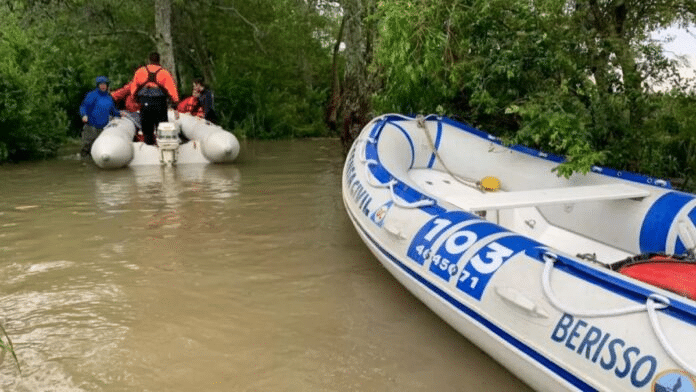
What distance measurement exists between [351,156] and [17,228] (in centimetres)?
302

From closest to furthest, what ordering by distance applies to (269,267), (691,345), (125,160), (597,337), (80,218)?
1. (691,345)
2. (597,337)
3. (269,267)
4. (80,218)
5. (125,160)

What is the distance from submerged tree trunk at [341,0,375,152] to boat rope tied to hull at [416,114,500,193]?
3297mm

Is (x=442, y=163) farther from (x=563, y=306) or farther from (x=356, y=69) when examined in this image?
(x=356, y=69)

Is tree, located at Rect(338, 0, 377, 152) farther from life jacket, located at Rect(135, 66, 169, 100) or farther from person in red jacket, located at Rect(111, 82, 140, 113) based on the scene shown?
person in red jacket, located at Rect(111, 82, 140, 113)

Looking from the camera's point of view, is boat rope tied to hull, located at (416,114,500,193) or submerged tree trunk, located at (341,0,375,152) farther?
submerged tree trunk, located at (341,0,375,152)

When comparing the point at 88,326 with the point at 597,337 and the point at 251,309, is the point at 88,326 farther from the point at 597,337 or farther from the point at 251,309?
the point at 597,337

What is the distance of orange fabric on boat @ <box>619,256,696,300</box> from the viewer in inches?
106

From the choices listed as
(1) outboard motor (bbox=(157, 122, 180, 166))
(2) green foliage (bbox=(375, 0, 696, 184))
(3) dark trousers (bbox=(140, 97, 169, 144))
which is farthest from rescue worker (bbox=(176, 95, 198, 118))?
(2) green foliage (bbox=(375, 0, 696, 184))

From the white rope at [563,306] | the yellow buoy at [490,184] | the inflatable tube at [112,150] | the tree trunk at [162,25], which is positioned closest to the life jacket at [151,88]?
the inflatable tube at [112,150]

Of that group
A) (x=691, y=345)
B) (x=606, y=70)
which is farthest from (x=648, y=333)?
(x=606, y=70)

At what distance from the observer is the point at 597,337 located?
7.70 ft

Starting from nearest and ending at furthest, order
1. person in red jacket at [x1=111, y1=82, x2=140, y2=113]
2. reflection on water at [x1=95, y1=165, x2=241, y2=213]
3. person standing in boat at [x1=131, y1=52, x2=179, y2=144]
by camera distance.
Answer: reflection on water at [x1=95, y1=165, x2=241, y2=213]
person standing in boat at [x1=131, y1=52, x2=179, y2=144]
person in red jacket at [x1=111, y1=82, x2=140, y2=113]

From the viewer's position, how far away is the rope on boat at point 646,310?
2086 mm

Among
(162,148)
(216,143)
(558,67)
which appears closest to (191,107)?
(216,143)
